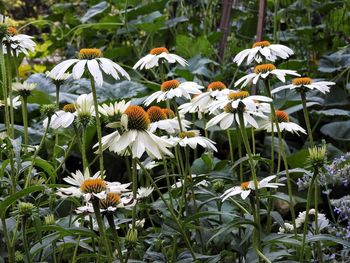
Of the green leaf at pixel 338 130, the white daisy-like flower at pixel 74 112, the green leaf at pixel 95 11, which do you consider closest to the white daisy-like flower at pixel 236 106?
the white daisy-like flower at pixel 74 112

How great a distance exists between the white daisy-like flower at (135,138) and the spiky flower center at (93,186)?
0.21 feet

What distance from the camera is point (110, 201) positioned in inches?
38.7

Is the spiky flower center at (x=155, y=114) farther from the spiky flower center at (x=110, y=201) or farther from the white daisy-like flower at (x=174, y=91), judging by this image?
the spiky flower center at (x=110, y=201)

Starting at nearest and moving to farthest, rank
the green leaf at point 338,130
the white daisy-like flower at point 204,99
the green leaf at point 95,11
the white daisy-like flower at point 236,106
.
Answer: the white daisy-like flower at point 236,106
the white daisy-like flower at point 204,99
the green leaf at point 338,130
the green leaf at point 95,11

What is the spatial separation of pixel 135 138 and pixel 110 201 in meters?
0.11

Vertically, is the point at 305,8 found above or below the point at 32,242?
above

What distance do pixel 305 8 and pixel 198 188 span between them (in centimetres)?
189

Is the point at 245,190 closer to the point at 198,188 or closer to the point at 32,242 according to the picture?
the point at 198,188

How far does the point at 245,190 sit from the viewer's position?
112cm

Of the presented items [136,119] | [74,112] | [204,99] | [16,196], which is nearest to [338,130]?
[204,99]

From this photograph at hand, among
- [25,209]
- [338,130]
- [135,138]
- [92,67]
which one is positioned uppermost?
[92,67]

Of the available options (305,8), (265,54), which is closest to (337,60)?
(305,8)

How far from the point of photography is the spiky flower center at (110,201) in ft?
3.22

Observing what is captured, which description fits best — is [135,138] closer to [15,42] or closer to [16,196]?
[16,196]
